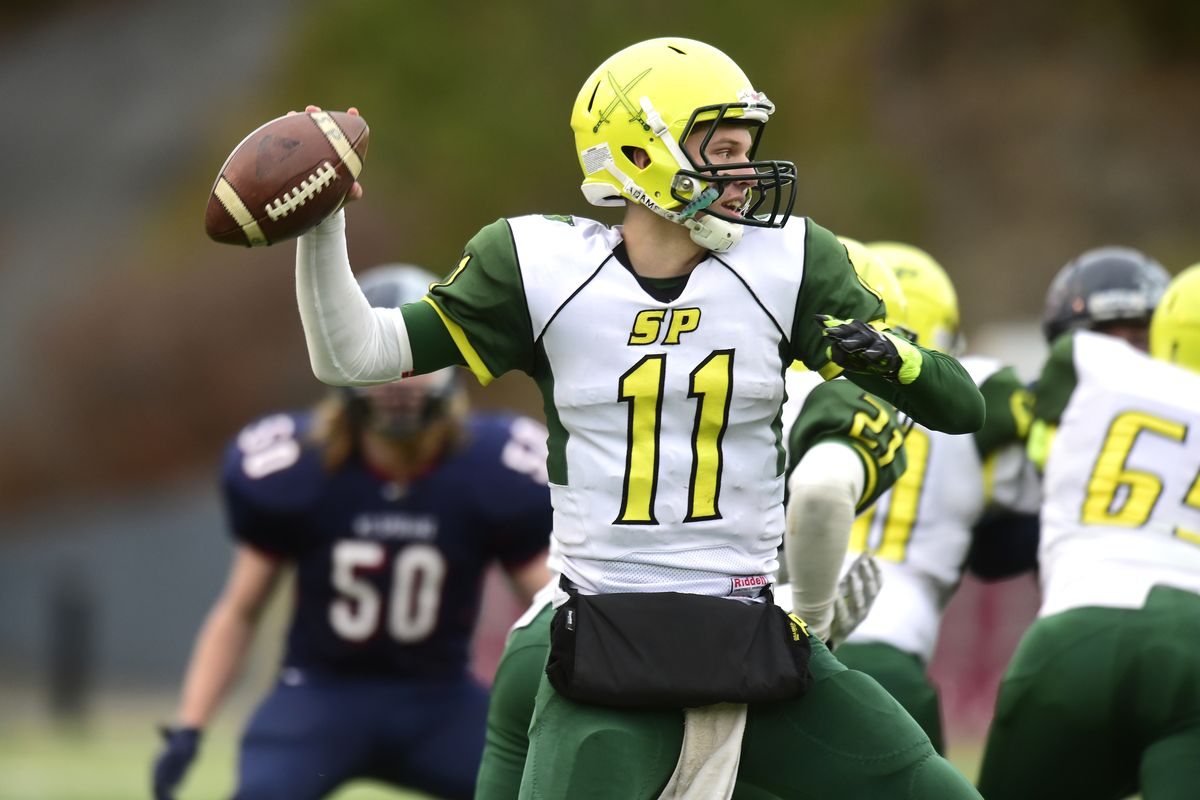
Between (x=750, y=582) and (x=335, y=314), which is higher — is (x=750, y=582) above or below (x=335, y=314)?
below

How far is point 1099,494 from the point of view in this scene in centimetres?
417

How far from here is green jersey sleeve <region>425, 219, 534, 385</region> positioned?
309 cm

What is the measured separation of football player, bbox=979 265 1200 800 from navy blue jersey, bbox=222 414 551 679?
1432 mm

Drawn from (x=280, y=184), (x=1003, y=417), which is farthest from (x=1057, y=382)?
(x=280, y=184)

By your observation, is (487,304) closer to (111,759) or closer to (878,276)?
(878,276)

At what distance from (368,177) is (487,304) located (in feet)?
65.4

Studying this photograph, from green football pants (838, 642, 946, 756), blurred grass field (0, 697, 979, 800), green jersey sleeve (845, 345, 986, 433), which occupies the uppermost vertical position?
green jersey sleeve (845, 345, 986, 433)

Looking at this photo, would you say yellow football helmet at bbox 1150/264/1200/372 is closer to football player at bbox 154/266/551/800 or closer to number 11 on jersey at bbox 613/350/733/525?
football player at bbox 154/266/551/800

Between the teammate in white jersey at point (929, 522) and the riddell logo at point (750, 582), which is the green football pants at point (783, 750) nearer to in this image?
the riddell logo at point (750, 582)

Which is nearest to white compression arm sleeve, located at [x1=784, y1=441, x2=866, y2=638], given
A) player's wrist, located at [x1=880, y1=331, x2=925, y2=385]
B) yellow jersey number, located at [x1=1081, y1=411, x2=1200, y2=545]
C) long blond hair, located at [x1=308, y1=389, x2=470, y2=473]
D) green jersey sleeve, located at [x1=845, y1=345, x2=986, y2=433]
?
green jersey sleeve, located at [x1=845, y1=345, x2=986, y2=433]

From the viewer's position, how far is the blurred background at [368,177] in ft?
62.3

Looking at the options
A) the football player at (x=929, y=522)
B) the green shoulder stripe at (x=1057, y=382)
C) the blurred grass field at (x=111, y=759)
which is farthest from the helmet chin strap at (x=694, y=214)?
the blurred grass field at (x=111, y=759)

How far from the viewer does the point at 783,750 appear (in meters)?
3.06

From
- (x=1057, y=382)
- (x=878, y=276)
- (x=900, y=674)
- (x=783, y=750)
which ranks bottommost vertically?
(x=900, y=674)
